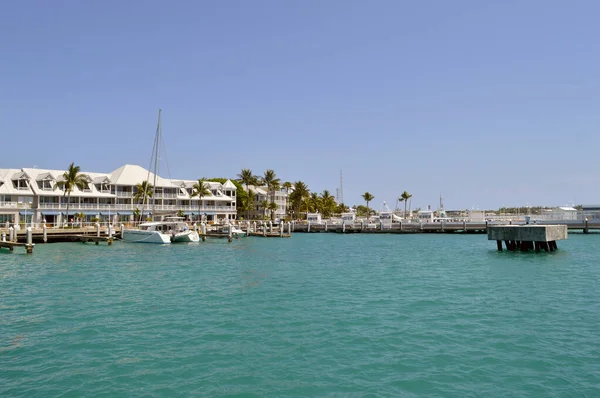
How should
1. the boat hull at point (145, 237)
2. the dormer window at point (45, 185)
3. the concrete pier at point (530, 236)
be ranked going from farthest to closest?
the dormer window at point (45, 185)
the boat hull at point (145, 237)
the concrete pier at point (530, 236)

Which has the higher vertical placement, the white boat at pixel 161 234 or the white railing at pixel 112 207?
the white railing at pixel 112 207

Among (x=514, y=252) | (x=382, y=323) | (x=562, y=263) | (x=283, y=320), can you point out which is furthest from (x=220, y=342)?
(x=514, y=252)

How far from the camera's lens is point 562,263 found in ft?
122

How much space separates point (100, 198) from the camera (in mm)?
83188

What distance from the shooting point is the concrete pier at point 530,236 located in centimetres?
4475

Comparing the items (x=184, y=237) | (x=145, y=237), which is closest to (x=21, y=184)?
A: (x=145, y=237)

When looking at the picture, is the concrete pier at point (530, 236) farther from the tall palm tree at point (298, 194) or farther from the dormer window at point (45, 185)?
the tall palm tree at point (298, 194)

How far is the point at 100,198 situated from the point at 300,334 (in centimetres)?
7575

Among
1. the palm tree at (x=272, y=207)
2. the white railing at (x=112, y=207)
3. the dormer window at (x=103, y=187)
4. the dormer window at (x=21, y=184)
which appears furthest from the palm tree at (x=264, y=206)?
the dormer window at (x=21, y=184)

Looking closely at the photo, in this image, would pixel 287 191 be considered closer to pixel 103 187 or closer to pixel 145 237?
pixel 103 187

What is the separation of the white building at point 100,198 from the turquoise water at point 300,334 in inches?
1758

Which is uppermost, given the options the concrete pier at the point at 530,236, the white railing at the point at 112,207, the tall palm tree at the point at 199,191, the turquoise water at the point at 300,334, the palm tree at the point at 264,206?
the tall palm tree at the point at 199,191

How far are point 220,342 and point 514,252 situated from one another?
3909 cm

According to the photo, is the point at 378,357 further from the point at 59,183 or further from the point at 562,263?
the point at 59,183
